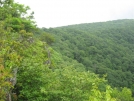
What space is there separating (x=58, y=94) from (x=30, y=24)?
53.3ft

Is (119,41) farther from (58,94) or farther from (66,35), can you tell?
(58,94)

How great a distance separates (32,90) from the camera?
13883mm

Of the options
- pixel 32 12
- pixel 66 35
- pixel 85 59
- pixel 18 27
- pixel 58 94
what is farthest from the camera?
pixel 66 35

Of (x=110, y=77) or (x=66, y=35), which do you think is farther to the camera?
(x=66, y=35)

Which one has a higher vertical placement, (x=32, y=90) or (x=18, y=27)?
(x=18, y=27)

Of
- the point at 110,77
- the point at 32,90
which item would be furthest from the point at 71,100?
the point at 110,77

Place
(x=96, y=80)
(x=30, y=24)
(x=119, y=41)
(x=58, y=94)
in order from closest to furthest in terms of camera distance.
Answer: (x=58, y=94) → (x=96, y=80) → (x=30, y=24) → (x=119, y=41)

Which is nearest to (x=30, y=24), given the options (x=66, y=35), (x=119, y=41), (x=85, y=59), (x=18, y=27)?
(x=18, y=27)

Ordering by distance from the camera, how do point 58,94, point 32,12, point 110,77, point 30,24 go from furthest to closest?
point 110,77 → point 32,12 → point 30,24 → point 58,94

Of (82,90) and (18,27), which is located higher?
(18,27)

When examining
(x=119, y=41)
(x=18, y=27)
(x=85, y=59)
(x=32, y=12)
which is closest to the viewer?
(x=18, y=27)

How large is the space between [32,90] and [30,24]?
15886 mm

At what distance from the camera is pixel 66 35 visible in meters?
108

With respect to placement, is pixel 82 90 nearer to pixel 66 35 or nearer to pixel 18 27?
pixel 18 27
